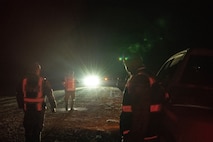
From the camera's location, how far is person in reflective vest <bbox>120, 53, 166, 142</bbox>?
3.67 metres

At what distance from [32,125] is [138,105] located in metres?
3.09

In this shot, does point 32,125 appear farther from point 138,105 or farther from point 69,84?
point 69,84

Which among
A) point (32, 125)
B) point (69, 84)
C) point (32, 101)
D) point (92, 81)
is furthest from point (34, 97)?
point (92, 81)

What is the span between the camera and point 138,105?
12.2ft

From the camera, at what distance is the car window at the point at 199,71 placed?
4.29m

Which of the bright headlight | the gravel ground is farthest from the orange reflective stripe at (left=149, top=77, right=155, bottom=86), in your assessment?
the bright headlight

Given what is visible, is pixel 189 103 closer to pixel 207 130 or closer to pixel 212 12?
pixel 207 130

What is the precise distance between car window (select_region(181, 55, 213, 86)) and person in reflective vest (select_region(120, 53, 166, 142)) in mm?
704

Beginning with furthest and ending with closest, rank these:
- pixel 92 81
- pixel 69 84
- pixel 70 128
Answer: pixel 92 81, pixel 69 84, pixel 70 128

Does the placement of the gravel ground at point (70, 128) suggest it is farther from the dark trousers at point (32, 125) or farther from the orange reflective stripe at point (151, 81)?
the orange reflective stripe at point (151, 81)

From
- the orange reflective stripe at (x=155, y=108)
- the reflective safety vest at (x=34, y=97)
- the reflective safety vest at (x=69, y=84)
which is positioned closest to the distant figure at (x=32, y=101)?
the reflective safety vest at (x=34, y=97)

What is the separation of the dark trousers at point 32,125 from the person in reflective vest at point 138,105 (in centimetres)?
281

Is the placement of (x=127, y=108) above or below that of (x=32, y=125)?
above

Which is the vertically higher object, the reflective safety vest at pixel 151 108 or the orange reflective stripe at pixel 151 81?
the orange reflective stripe at pixel 151 81
